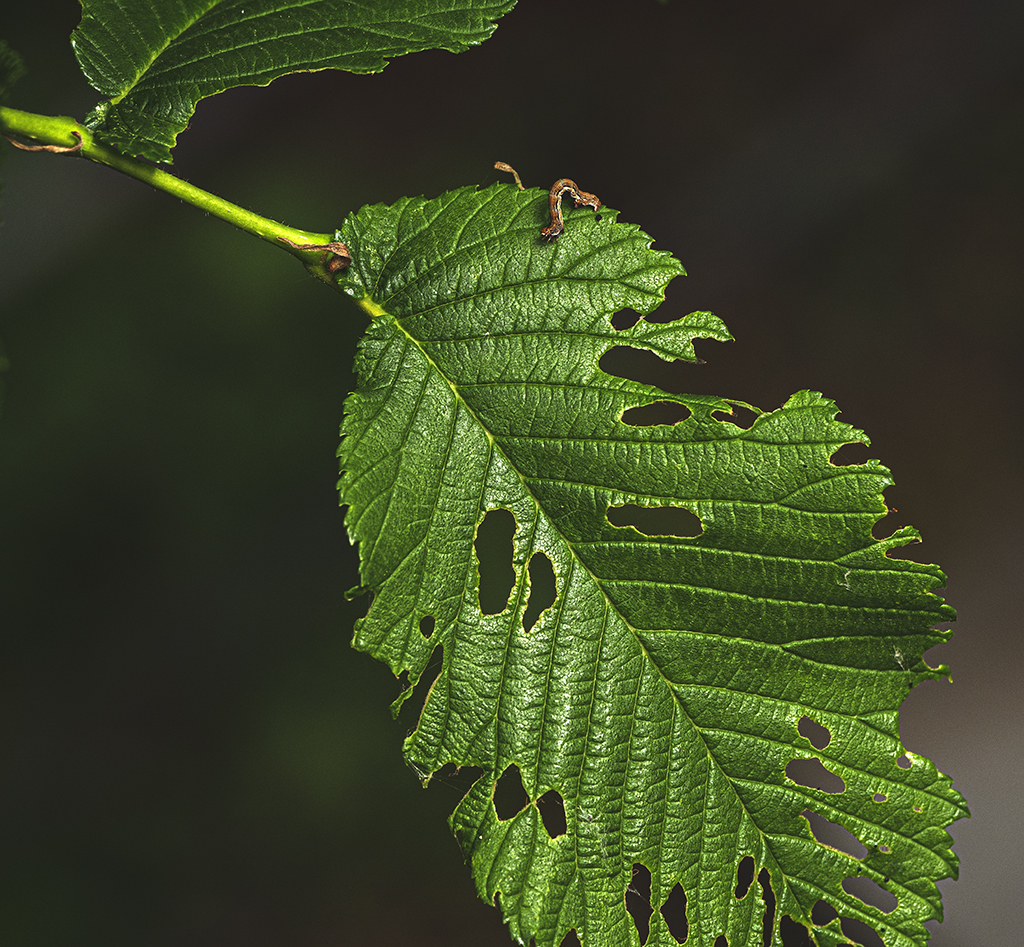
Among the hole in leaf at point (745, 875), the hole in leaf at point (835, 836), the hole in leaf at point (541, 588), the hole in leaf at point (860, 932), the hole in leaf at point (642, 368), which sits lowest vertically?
the hole in leaf at point (745, 875)

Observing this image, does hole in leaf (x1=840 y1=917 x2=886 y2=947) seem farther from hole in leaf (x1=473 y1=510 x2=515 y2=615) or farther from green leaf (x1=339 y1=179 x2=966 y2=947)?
green leaf (x1=339 y1=179 x2=966 y2=947)

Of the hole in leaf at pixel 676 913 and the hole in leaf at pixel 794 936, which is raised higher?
the hole in leaf at pixel 676 913

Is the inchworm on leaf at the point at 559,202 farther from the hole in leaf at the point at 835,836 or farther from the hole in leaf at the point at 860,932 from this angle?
the hole in leaf at the point at 860,932

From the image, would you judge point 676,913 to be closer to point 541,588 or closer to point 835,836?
point 835,836

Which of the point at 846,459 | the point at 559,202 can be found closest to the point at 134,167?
the point at 559,202

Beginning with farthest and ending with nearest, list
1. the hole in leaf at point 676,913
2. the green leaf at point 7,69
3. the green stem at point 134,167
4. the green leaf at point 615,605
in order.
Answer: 1. the hole in leaf at point 676,913
2. the green leaf at point 615,605
3. the green stem at point 134,167
4. the green leaf at point 7,69

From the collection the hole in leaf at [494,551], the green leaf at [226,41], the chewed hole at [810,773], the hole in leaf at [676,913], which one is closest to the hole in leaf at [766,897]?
the green leaf at [226,41]

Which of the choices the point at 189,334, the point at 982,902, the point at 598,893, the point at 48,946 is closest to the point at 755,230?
the point at 189,334
